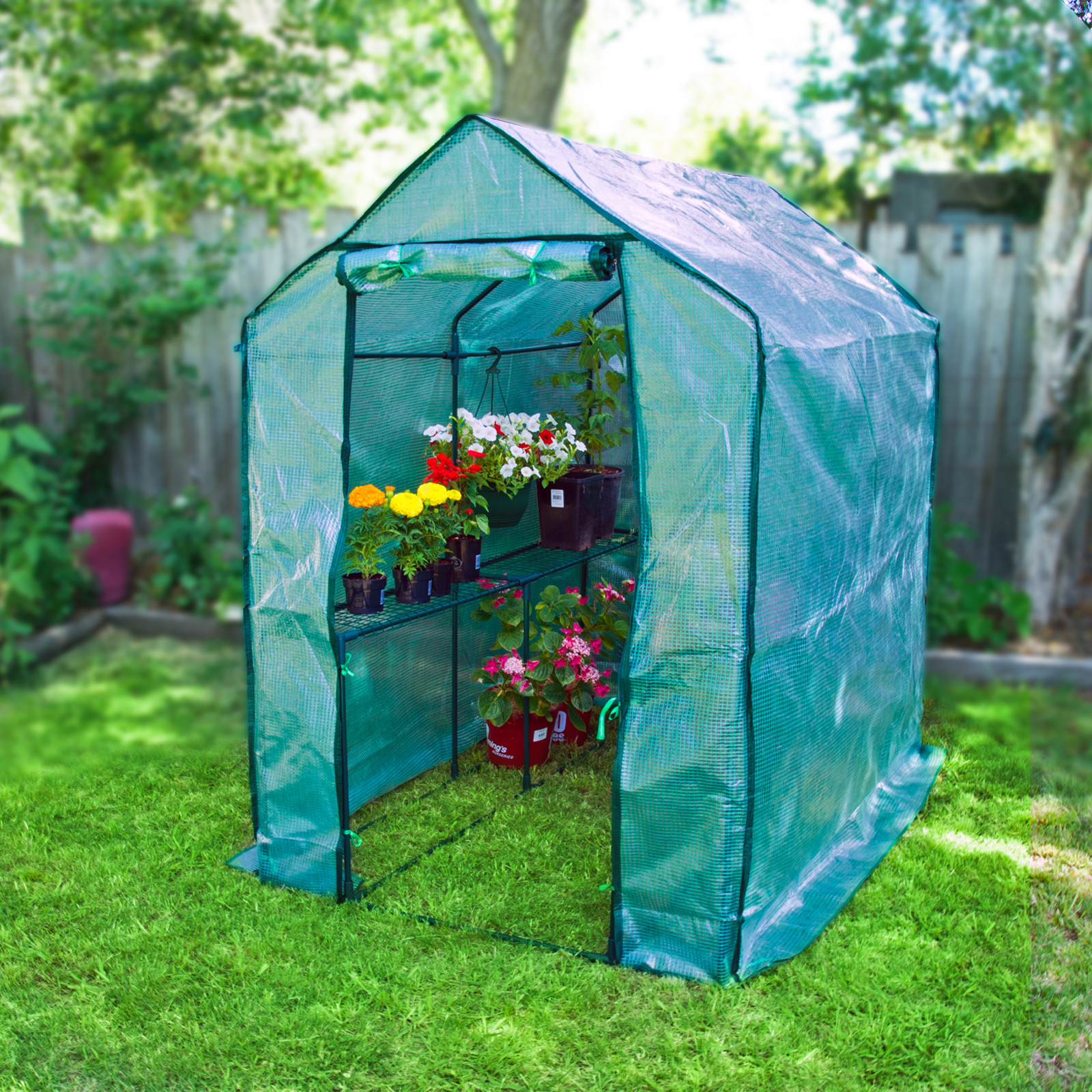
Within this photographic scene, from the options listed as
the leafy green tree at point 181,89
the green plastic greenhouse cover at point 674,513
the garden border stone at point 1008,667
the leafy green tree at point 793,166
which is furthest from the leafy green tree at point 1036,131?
the leafy green tree at point 181,89

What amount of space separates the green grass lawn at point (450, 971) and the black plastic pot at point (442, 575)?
810 millimetres

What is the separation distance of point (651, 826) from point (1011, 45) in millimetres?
4959

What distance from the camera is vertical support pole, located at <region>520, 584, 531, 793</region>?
386 centimetres

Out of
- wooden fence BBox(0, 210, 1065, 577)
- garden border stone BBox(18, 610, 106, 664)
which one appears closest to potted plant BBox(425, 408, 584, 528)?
wooden fence BBox(0, 210, 1065, 577)

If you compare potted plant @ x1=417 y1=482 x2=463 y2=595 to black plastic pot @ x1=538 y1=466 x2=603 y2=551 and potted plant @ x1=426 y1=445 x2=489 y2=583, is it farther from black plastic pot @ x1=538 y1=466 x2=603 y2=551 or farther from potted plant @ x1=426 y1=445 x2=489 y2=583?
black plastic pot @ x1=538 y1=466 x2=603 y2=551

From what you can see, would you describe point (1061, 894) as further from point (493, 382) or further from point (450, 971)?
point (493, 382)

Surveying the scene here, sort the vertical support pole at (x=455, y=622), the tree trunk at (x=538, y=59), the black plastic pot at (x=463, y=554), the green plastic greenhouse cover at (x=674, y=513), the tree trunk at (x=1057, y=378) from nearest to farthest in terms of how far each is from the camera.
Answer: the green plastic greenhouse cover at (x=674, y=513), the black plastic pot at (x=463, y=554), the vertical support pole at (x=455, y=622), the tree trunk at (x=1057, y=378), the tree trunk at (x=538, y=59)

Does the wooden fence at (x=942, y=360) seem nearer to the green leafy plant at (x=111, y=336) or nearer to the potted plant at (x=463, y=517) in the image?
the green leafy plant at (x=111, y=336)

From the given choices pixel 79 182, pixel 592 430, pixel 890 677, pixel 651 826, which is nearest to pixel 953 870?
pixel 890 677

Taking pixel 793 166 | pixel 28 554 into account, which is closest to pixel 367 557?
pixel 28 554

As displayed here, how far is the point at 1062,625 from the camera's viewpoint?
214 inches

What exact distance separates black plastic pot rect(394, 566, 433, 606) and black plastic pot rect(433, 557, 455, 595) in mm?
28

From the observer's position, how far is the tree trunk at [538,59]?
633 centimetres

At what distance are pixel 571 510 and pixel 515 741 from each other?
0.93m
